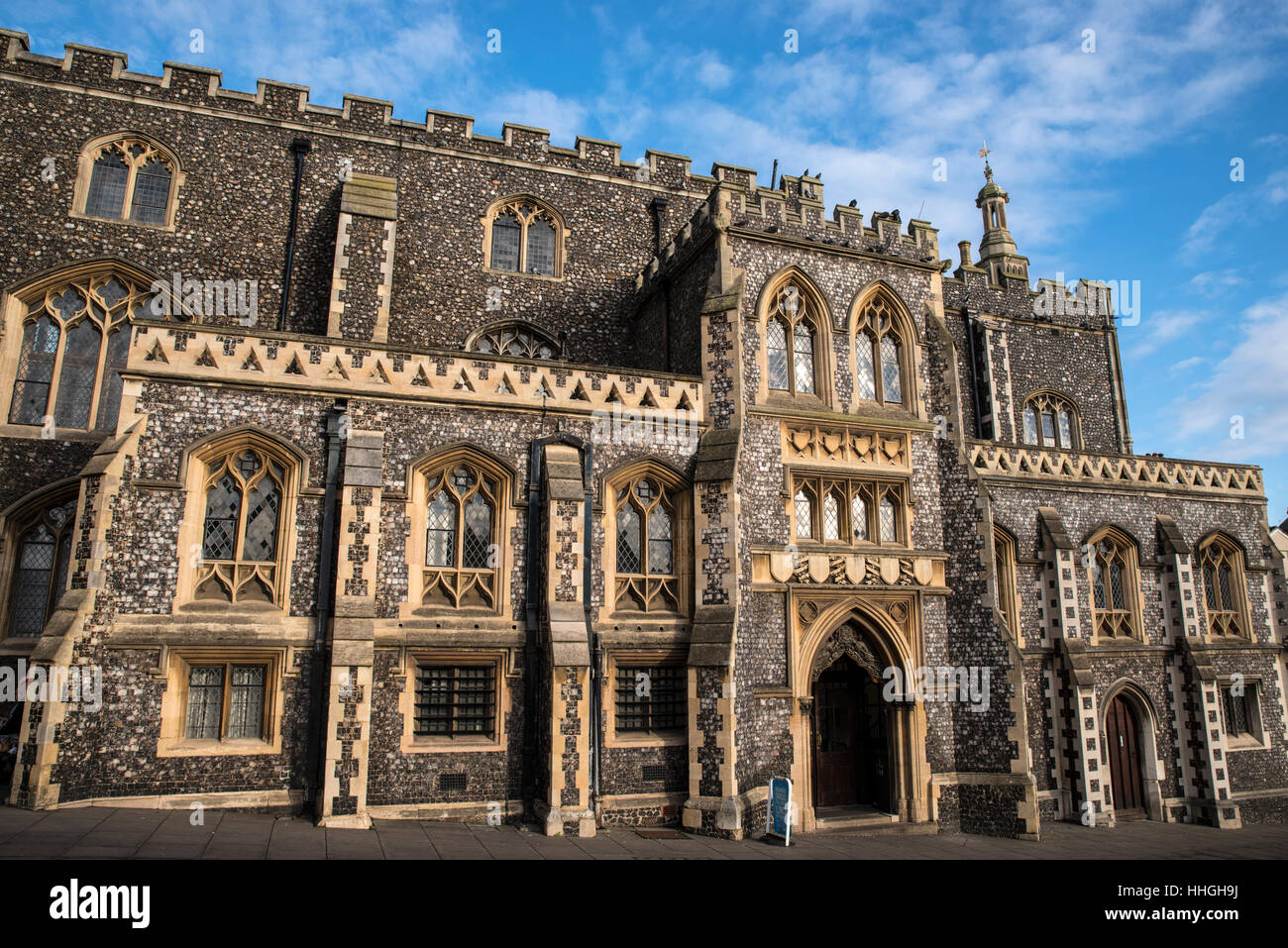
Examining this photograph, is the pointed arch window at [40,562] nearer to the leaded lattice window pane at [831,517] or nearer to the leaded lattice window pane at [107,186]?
the leaded lattice window pane at [107,186]

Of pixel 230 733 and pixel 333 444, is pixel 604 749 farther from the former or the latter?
pixel 333 444

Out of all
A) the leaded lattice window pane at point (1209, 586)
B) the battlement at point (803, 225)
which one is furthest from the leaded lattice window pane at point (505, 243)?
the leaded lattice window pane at point (1209, 586)

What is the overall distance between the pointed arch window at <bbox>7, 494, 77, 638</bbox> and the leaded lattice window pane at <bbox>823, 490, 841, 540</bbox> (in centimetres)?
1422

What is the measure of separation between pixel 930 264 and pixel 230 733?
15746 millimetres

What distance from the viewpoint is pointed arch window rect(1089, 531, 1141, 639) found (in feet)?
61.7

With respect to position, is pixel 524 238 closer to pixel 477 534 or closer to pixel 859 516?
pixel 477 534

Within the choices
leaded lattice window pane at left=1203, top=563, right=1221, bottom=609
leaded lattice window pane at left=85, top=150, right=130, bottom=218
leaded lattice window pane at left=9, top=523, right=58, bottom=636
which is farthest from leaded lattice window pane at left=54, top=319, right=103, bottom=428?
leaded lattice window pane at left=1203, top=563, right=1221, bottom=609

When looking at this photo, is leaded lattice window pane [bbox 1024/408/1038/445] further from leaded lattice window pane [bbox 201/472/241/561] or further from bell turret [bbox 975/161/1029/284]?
leaded lattice window pane [bbox 201/472/241/561]

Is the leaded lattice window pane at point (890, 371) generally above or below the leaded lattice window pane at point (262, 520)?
above

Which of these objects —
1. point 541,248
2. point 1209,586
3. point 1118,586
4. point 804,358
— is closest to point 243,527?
point 541,248

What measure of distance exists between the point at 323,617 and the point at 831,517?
926cm

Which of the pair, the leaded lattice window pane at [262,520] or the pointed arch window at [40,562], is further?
the pointed arch window at [40,562]

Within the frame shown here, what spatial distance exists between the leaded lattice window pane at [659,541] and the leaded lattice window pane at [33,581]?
11.2m

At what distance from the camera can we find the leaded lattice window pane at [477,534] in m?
13.7
